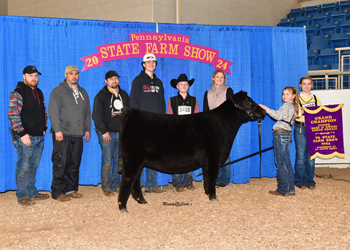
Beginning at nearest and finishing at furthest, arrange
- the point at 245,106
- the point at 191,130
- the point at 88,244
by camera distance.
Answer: the point at 88,244
the point at 191,130
the point at 245,106

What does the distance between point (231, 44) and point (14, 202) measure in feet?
13.7

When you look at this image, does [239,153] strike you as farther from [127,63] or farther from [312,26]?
[312,26]

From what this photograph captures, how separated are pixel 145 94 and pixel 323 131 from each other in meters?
2.77

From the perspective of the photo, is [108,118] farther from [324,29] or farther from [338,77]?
[324,29]

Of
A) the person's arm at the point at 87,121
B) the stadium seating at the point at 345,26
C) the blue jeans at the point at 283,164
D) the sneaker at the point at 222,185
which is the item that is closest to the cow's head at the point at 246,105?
the blue jeans at the point at 283,164

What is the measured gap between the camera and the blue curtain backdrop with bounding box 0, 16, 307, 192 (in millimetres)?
4477

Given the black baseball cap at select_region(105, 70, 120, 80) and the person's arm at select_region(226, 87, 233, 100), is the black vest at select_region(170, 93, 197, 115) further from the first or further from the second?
the black baseball cap at select_region(105, 70, 120, 80)

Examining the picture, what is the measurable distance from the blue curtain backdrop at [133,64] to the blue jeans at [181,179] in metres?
0.26

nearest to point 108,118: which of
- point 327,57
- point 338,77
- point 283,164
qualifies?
point 283,164

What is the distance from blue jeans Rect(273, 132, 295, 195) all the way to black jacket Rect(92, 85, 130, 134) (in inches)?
92.1

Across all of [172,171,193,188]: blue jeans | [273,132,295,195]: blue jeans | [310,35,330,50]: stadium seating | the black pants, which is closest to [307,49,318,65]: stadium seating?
[310,35,330,50]: stadium seating

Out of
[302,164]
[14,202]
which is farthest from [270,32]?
[14,202]

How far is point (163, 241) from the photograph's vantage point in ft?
8.96

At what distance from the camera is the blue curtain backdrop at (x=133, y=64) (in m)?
4.48
